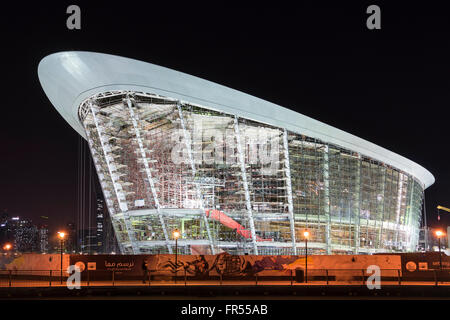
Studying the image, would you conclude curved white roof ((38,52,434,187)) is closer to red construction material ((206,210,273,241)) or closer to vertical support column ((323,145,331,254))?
vertical support column ((323,145,331,254))

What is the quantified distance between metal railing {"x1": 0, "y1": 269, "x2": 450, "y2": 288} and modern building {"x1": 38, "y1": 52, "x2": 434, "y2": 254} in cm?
1906

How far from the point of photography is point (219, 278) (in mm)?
25656

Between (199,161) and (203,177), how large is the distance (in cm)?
148

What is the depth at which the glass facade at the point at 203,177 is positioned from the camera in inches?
1759

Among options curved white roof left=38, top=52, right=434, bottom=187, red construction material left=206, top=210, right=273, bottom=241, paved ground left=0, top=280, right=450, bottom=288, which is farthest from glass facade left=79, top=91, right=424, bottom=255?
paved ground left=0, top=280, right=450, bottom=288

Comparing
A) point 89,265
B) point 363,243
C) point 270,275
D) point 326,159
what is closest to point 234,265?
point 270,275

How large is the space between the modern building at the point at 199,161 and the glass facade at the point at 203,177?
3.6 inches

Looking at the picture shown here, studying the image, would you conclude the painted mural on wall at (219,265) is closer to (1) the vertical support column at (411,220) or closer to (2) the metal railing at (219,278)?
(2) the metal railing at (219,278)

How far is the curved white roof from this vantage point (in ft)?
130

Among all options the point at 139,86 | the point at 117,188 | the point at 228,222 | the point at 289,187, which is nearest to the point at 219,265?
the point at 228,222

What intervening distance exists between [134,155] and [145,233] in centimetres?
707

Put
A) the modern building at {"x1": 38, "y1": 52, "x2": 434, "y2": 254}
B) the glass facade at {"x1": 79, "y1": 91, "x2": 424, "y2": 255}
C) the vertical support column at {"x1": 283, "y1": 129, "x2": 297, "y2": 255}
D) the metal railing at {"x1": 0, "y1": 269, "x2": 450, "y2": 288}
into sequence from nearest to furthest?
the metal railing at {"x1": 0, "y1": 269, "x2": 450, "y2": 288}, the modern building at {"x1": 38, "y1": 52, "x2": 434, "y2": 254}, the glass facade at {"x1": 79, "y1": 91, "x2": 424, "y2": 255}, the vertical support column at {"x1": 283, "y1": 129, "x2": 297, "y2": 255}
